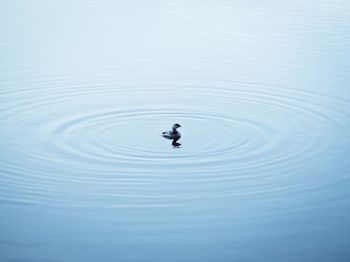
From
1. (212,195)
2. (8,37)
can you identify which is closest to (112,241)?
(212,195)

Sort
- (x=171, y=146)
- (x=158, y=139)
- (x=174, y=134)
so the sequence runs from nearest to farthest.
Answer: (x=171, y=146), (x=174, y=134), (x=158, y=139)

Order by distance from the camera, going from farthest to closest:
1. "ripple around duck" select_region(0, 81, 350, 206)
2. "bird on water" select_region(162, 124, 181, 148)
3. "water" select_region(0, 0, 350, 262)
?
"bird on water" select_region(162, 124, 181, 148), "ripple around duck" select_region(0, 81, 350, 206), "water" select_region(0, 0, 350, 262)

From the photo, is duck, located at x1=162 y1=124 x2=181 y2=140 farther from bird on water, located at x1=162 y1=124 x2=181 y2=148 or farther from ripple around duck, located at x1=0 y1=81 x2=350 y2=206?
ripple around duck, located at x1=0 y1=81 x2=350 y2=206

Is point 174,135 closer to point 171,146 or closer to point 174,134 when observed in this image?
point 174,134

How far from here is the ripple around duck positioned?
15.2 m

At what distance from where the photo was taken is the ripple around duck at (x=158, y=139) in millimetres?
15195

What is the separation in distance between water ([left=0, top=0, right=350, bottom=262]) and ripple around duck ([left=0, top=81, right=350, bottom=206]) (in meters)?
0.05

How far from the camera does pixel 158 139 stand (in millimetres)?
18000

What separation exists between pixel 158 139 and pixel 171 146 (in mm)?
719

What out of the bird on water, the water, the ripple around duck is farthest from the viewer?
the bird on water

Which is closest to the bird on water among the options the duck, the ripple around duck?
the duck

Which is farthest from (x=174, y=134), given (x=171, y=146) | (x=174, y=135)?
(x=171, y=146)

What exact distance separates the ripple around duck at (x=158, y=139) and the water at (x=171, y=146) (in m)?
0.05

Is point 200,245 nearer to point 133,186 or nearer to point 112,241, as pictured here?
point 112,241
